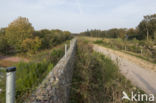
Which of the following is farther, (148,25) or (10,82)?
(148,25)

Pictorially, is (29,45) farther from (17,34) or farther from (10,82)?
(10,82)

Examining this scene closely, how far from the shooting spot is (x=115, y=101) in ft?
6.75

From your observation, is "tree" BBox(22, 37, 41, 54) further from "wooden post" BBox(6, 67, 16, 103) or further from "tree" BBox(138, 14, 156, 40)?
"tree" BBox(138, 14, 156, 40)

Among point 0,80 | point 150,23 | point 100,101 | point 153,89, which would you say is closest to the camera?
point 0,80

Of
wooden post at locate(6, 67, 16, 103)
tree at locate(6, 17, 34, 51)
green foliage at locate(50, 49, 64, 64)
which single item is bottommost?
green foliage at locate(50, 49, 64, 64)

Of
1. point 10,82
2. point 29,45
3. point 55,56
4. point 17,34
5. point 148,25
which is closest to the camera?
point 10,82

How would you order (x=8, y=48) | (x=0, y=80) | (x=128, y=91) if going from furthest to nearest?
(x=8, y=48) → (x=128, y=91) → (x=0, y=80)

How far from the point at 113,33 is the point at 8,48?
47.1 meters

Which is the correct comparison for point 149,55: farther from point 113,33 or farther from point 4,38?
point 113,33

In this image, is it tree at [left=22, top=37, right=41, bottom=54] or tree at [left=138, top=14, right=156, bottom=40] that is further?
tree at [left=138, top=14, right=156, bottom=40]

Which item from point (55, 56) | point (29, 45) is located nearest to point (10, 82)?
point (55, 56)

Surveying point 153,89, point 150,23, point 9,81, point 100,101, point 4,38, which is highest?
point 150,23

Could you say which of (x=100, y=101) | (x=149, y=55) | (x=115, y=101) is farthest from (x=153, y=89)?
(x=149, y=55)

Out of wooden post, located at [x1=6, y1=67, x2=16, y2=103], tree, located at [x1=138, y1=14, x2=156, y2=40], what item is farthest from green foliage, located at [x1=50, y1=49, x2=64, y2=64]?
tree, located at [x1=138, y1=14, x2=156, y2=40]
